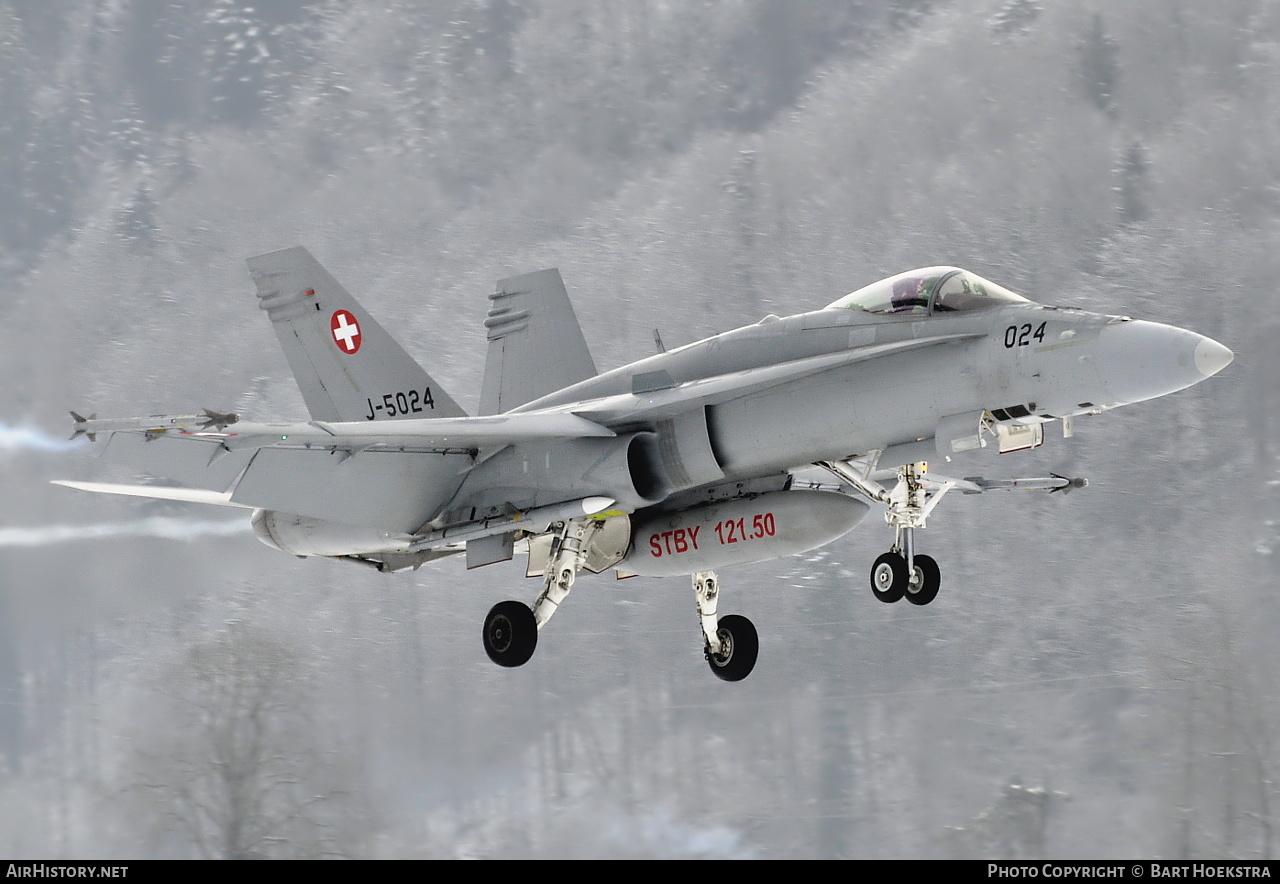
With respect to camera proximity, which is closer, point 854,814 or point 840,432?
point 840,432

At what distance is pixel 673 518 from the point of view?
14.2 metres

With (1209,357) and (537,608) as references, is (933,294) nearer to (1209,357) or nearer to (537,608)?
(1209,357)

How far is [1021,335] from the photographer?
1173 cm

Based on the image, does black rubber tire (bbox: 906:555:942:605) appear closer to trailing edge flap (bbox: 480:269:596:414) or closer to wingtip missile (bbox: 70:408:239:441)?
trailing edge flap (bbox: 480:269:596:414)

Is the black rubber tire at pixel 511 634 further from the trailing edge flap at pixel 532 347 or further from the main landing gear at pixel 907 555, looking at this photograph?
the trailing edge flap at pixel 532 347

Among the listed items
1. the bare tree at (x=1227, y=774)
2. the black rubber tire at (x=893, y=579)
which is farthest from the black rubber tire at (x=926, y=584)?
the bare tree at (x=1227, y=774)

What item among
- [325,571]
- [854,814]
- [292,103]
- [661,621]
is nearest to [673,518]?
[854,814]

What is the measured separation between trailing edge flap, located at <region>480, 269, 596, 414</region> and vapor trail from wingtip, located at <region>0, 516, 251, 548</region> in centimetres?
638

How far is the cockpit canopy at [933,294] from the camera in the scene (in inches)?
481

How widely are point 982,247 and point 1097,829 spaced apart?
155 ft

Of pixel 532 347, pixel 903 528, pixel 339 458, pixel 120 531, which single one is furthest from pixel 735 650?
pixel 120 531

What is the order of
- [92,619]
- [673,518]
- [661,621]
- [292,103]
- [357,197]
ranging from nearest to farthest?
[673,518] < [92,619] < [661,621] < [357,197] < [292,103]

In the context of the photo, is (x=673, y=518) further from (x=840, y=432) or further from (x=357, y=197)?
(x=357, y=197)

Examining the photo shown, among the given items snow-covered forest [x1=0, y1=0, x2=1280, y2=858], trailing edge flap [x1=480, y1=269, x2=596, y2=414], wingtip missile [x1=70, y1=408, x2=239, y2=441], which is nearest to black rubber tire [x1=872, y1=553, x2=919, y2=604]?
trailing edge flap [x1=480, y1=269, x2=596, y2=414]
